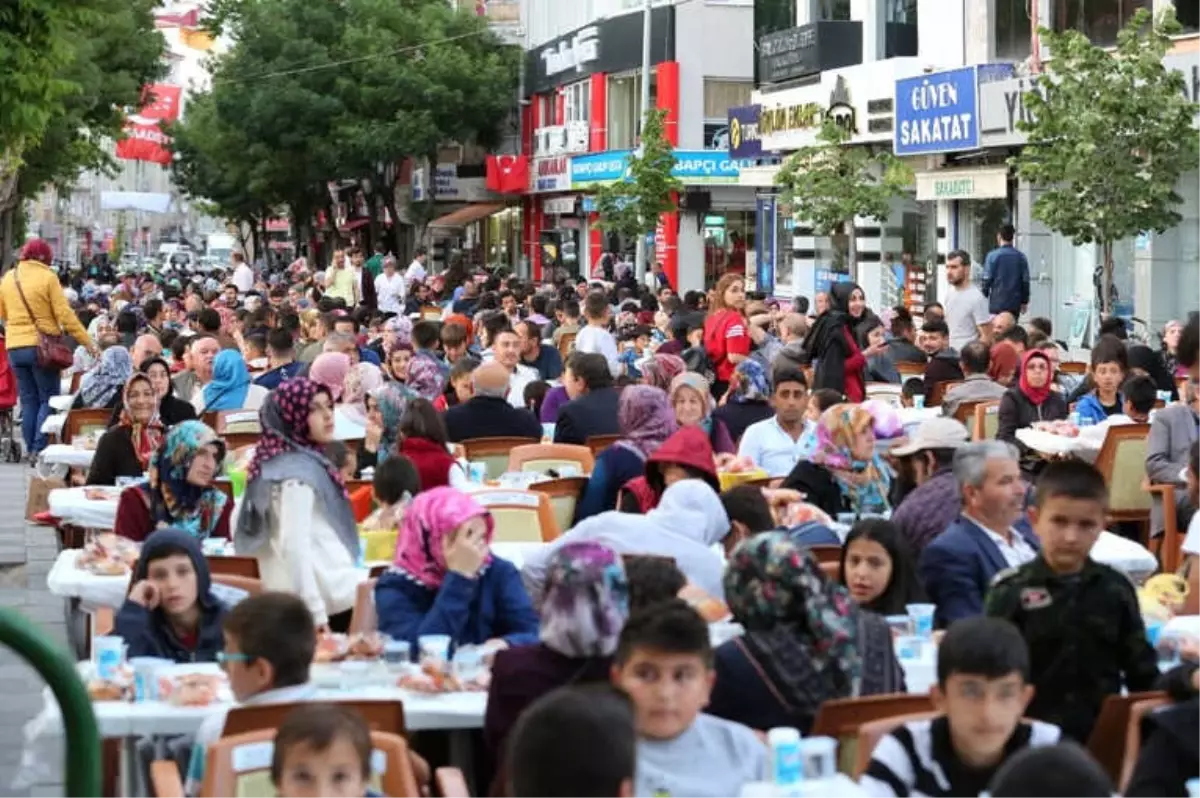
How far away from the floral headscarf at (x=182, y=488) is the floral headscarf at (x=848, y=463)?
276 cm

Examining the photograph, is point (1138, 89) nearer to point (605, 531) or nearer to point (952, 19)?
point (952, 19)

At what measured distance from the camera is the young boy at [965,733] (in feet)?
20.2

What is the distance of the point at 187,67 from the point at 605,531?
550ft

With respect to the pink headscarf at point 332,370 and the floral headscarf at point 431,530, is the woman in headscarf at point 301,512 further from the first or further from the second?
the pink headscarf at point 332,370

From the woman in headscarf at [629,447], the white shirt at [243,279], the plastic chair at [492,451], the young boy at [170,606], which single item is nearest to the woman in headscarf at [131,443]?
the plastic chair at [492,451]

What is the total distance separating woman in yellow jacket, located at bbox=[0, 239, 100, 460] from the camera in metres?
21.8

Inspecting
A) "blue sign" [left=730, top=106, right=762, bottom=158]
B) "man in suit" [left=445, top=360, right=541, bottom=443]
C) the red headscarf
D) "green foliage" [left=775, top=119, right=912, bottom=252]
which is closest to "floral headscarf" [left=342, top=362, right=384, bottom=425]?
"man in suit" [left=445, top=360, right=541, bottom=443]

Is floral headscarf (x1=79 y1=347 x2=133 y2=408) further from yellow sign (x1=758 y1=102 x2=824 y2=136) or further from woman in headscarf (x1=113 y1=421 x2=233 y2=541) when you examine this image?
yellow sign (x1=758 y1=102 x2=824 y2=136)

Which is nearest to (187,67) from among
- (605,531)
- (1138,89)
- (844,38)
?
→ (844,38)

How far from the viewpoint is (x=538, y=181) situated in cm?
6456

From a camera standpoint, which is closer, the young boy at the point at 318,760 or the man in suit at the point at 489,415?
the young boy at the point at 318,760

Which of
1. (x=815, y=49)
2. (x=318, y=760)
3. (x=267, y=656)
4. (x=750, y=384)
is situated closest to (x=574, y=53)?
(x=815, y=49)

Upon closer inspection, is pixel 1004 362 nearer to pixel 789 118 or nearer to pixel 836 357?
pixel 836 357

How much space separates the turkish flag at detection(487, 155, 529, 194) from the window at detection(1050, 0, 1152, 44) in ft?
111
